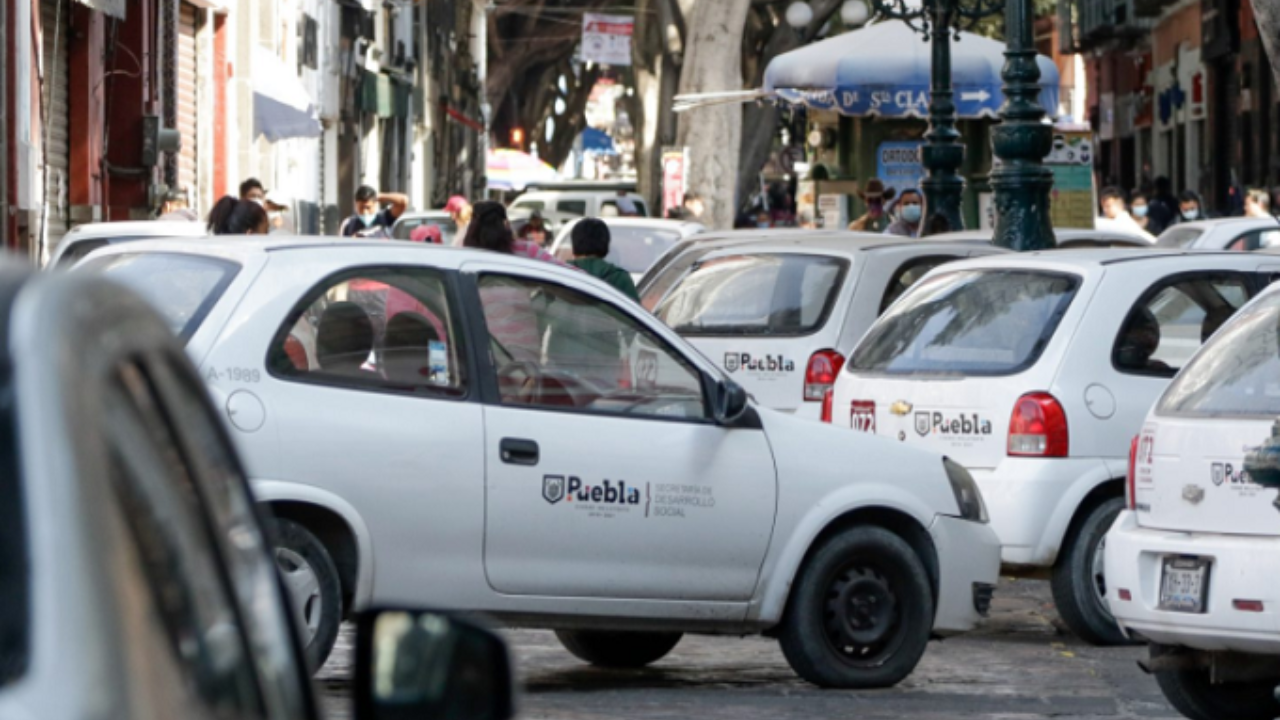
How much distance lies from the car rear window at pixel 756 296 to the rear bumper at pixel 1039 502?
3050mm

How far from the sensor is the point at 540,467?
25.4 ft

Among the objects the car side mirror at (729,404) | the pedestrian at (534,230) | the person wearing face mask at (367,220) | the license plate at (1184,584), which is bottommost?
the license plate at (1184,584)

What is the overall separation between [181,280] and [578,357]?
1296 mm

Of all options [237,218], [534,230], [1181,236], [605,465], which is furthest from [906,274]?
[534,230]

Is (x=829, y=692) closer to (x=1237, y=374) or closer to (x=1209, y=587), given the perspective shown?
(x=1209, y=587)

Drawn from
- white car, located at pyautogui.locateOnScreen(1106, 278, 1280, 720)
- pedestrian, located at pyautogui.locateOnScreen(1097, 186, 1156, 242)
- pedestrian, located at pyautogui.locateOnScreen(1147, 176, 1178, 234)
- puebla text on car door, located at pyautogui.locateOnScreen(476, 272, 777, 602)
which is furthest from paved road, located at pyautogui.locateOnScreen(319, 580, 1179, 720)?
pedestrian, located at pyautogui.locateOnScreen(1147, 176, 1178, 234)

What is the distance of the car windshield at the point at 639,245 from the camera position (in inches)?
887

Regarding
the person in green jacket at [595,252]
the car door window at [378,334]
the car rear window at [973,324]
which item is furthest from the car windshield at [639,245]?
the car door window at [378,334]

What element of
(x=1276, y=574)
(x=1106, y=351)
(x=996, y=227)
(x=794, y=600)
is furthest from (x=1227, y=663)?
(x=996, y=227)

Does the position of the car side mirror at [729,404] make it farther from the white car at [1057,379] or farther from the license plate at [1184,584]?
the white car at [1057,379]

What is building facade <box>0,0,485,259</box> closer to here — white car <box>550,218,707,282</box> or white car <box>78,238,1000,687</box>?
white car <box>550,218,707,282</box>

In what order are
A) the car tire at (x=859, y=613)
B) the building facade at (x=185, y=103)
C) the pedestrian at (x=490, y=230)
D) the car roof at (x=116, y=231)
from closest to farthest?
the car tire at (x=859, y=613), the car roof at (x=116, y=231), the pedestrian at (x=490, y=230), the building facade at (x=185, y=103)

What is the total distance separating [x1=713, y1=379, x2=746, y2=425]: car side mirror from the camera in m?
8.08

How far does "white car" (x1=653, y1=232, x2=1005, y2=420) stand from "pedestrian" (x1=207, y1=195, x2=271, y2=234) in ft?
7.32
